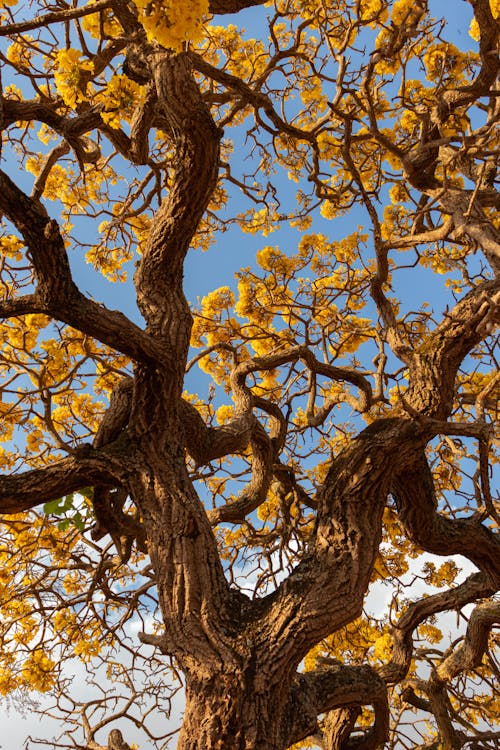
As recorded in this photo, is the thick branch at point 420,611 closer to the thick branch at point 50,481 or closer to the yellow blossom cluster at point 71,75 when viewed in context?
the thick branch at point 50,481

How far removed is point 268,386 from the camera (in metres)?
5.74

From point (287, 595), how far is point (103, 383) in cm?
282

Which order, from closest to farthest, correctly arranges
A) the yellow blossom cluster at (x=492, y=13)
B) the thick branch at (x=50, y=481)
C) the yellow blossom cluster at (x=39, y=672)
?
1. the thick branch at (x=50, y=481)
2. the yellow blossom cluster at (x=39, y=672)
3. the yellow blossom cluster at (x=492, y=13)

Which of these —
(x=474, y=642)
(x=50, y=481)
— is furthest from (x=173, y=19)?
(x=474, y=642)

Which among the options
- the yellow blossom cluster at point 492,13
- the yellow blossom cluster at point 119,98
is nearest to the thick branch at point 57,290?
the yellow blossom cluster at point 119,98

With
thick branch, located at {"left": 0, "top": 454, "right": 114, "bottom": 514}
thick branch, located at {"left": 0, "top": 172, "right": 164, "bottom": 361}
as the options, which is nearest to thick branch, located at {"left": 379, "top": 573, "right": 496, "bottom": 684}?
thick branch, located at {"left": 0, "top": 454, "right": 114, "bottom": 514}

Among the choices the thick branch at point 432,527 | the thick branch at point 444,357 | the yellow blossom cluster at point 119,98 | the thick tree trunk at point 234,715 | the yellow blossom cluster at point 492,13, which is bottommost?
the thick tree trunk at point 234,715

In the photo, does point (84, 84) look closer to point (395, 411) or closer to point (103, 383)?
point (103, 383)

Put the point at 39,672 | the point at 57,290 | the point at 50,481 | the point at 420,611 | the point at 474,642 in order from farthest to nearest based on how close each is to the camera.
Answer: the point at 39,672
the point at 420,611
the point at 474,642
the point at 50,481
the point at 57,290

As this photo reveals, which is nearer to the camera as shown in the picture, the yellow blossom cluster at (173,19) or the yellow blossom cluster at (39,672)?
the yellow blossom cluster at (173,19)

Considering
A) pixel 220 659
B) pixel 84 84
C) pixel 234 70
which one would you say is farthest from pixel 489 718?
pixel 234 70

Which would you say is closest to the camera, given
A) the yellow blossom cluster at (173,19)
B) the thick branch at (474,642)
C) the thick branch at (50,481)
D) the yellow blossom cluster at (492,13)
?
the yellow blossom cluster at (173,19)

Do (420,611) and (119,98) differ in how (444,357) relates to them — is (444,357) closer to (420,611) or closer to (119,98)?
(420,611)

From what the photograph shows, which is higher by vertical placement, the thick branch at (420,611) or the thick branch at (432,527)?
the thick branch at (432,527)
